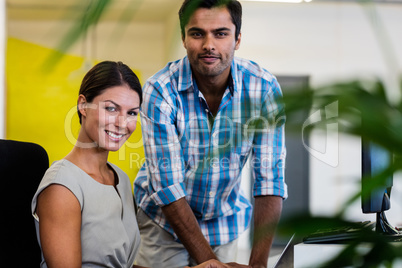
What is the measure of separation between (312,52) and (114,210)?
421 centimetres

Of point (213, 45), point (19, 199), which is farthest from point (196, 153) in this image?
point (19, 199)

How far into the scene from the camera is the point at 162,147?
1.77 meters

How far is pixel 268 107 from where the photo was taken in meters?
0.22

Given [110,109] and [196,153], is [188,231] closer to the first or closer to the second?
[196,153]

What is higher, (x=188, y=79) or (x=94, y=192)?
(x=188, y=79)

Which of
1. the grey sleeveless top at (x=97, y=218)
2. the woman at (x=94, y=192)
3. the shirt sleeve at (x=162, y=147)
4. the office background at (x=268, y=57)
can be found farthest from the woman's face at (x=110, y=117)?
the office background at (x=268, y=57)

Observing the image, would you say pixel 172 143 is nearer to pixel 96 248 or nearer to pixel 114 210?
pixel 114 210

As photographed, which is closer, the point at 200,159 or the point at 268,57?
the point at 200,159

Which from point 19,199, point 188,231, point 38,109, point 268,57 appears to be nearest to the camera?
point 19,199

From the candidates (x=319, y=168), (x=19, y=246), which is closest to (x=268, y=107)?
(x=19, y=246)

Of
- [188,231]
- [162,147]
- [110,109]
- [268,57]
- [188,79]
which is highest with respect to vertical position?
[268,57]

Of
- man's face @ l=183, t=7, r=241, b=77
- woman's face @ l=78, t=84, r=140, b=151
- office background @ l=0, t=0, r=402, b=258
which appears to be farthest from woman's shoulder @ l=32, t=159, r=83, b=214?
office background @ l=0, t=0, r=402, b=258

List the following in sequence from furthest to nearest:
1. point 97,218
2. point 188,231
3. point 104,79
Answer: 1. point 188,231
2. point 104,79
3. point 97,218

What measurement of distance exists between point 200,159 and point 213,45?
14.5 inches
